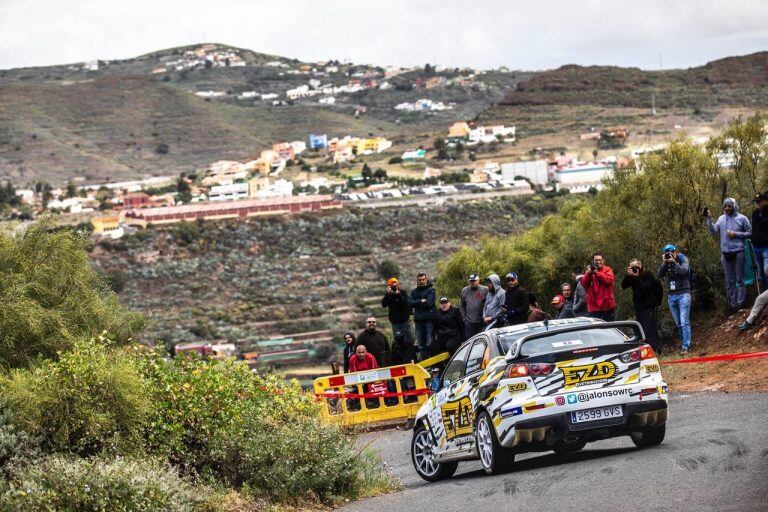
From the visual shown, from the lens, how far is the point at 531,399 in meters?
12.7

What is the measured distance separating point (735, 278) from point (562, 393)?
31.7ft

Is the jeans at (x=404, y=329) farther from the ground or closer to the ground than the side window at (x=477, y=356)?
closer to the ground

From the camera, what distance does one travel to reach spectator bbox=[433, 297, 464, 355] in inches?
877

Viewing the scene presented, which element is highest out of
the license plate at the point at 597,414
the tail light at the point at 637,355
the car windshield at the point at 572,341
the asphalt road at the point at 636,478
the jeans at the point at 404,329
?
the car windshield at the point at 572,341

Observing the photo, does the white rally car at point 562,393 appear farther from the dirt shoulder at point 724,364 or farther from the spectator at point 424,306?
the spectator at point 424,306

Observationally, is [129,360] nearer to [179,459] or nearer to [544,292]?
[179,459]

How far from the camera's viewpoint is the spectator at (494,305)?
2173 cm

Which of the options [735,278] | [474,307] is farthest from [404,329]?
[735,278]

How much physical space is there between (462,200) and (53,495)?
448 feet

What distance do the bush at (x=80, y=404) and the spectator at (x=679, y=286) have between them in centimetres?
996

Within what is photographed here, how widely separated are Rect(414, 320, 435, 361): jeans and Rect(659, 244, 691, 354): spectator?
4.39 metres

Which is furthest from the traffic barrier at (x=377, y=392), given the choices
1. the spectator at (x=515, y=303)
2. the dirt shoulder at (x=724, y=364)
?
the dirt shoulder at (x=724, y=364)

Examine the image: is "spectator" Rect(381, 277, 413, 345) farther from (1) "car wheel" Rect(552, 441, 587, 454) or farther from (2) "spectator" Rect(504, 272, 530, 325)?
(1) "car wheel" Rect(552, 441, 587, 454)

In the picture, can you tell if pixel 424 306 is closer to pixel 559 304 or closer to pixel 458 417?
pixel 559 304
